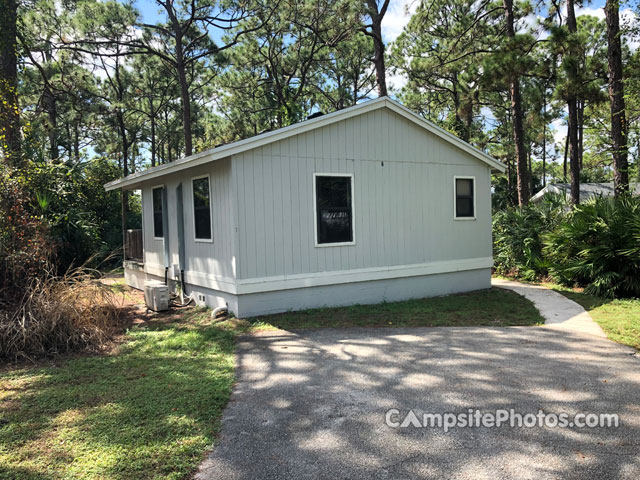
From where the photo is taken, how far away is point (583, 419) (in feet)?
11.5

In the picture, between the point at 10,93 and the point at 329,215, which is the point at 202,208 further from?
the point at 10,93

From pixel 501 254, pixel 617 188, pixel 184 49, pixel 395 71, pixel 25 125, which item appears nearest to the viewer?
pixel 25 125

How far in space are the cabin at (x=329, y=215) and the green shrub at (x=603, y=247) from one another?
1.72 meters

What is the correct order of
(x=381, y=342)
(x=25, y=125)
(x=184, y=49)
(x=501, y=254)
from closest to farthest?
(x=381, y=342)
(x=25, y=125)
(x=501, y=254)
(x=184, y=49)

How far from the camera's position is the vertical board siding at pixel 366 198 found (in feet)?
24.3

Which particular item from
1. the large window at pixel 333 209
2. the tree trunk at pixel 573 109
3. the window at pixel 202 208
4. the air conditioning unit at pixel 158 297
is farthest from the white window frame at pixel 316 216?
the tree trunk at pixel 573 109

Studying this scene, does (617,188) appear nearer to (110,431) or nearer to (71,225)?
(110,431)

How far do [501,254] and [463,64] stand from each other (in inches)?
316

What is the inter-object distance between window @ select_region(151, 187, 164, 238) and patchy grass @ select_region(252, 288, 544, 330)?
4.54 meters

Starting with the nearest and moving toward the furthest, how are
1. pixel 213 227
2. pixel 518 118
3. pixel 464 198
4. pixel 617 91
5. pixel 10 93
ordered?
pixel 213 227 → pixel 10 93 → pixel 464 198 → pixel 617 91 → pixel 518 118

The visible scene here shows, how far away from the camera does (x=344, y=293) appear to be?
27.3 feet

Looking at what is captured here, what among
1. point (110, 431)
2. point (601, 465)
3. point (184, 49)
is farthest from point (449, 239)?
point (184, 49)

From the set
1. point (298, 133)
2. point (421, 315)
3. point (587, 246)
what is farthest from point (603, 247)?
point (298, 133)

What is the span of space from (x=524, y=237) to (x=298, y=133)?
→ 7.67 metres
